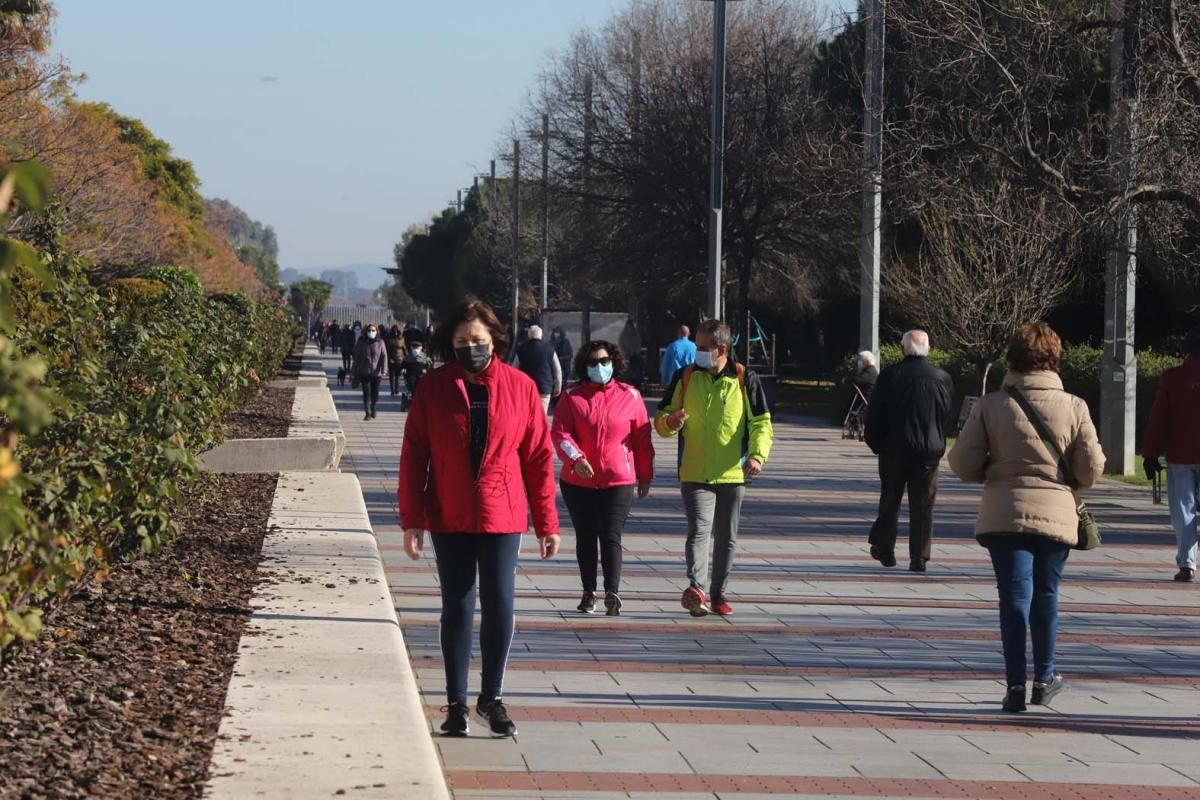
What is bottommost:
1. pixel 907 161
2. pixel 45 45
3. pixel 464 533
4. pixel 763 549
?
pixel 763 549

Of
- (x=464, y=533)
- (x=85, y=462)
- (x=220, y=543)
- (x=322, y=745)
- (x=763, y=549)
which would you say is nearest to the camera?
(x=322, y=745)

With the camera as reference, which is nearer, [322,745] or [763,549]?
[322,745]

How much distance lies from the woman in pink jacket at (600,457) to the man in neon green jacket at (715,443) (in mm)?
192

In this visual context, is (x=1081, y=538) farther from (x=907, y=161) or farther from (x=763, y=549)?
(x=907, y=161)

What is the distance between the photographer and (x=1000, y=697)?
7.96m

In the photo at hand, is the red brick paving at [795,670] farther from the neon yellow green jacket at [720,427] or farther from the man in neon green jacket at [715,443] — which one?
the neon yellow green jacket at [720,427]

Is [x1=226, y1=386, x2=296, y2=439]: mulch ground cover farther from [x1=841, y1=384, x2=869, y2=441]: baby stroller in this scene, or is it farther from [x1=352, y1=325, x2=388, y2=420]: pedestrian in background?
[x1=841, y1=384, x2=869, y2=441]: baby stroller

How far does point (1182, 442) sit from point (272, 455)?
8.29 m

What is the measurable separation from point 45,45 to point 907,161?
18.5 m

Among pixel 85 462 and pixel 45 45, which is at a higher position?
pixel 45 45

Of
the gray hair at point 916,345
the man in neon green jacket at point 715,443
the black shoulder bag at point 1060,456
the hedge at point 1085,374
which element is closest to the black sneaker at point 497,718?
the black shoulder bag at point 1060,456

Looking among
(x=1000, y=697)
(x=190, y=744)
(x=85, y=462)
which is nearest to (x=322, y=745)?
(x=190, y=744)

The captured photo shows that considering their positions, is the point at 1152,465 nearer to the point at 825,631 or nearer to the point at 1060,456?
the point at 825,631

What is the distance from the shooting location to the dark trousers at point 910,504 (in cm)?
1238
